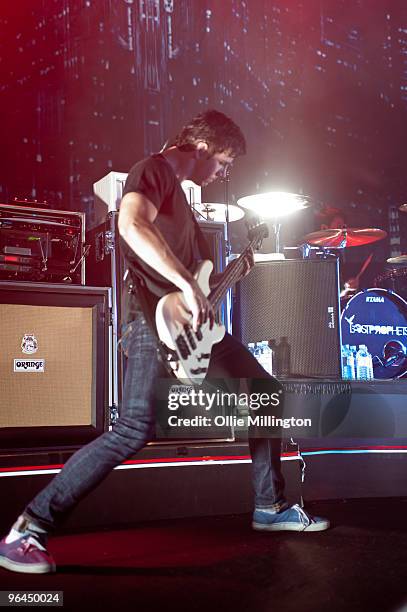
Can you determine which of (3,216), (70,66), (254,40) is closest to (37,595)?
(3,216)

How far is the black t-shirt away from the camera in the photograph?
198 centimetres

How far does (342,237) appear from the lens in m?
5.21

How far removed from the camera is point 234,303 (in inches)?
160

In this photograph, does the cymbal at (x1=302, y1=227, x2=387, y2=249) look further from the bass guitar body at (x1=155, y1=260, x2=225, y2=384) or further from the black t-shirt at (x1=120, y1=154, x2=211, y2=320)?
the bass guitar body at (x1=155, y1=260, x2=225, y2=384)

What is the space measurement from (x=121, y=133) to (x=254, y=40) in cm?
153

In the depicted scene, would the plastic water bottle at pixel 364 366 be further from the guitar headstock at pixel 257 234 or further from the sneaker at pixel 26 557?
the sneaker at pixel 26 557

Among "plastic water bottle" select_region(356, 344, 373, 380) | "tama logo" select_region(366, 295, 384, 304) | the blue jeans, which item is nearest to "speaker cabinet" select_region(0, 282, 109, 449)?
the blue jeans

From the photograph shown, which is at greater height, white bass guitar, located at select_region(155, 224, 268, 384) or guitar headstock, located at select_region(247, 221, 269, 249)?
guitar headstock, located at select_region(247, 221, 269, 249)

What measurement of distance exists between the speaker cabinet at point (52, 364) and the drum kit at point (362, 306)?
1965 millimetres

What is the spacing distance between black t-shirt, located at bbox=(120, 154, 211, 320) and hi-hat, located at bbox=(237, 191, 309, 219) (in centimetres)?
244

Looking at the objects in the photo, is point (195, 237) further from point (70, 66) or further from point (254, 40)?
point (254, 40)

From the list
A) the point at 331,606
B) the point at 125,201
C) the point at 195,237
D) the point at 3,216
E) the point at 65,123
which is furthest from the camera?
the point at 65,123

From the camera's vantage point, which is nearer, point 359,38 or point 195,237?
point 195,237

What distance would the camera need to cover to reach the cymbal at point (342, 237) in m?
5.13
